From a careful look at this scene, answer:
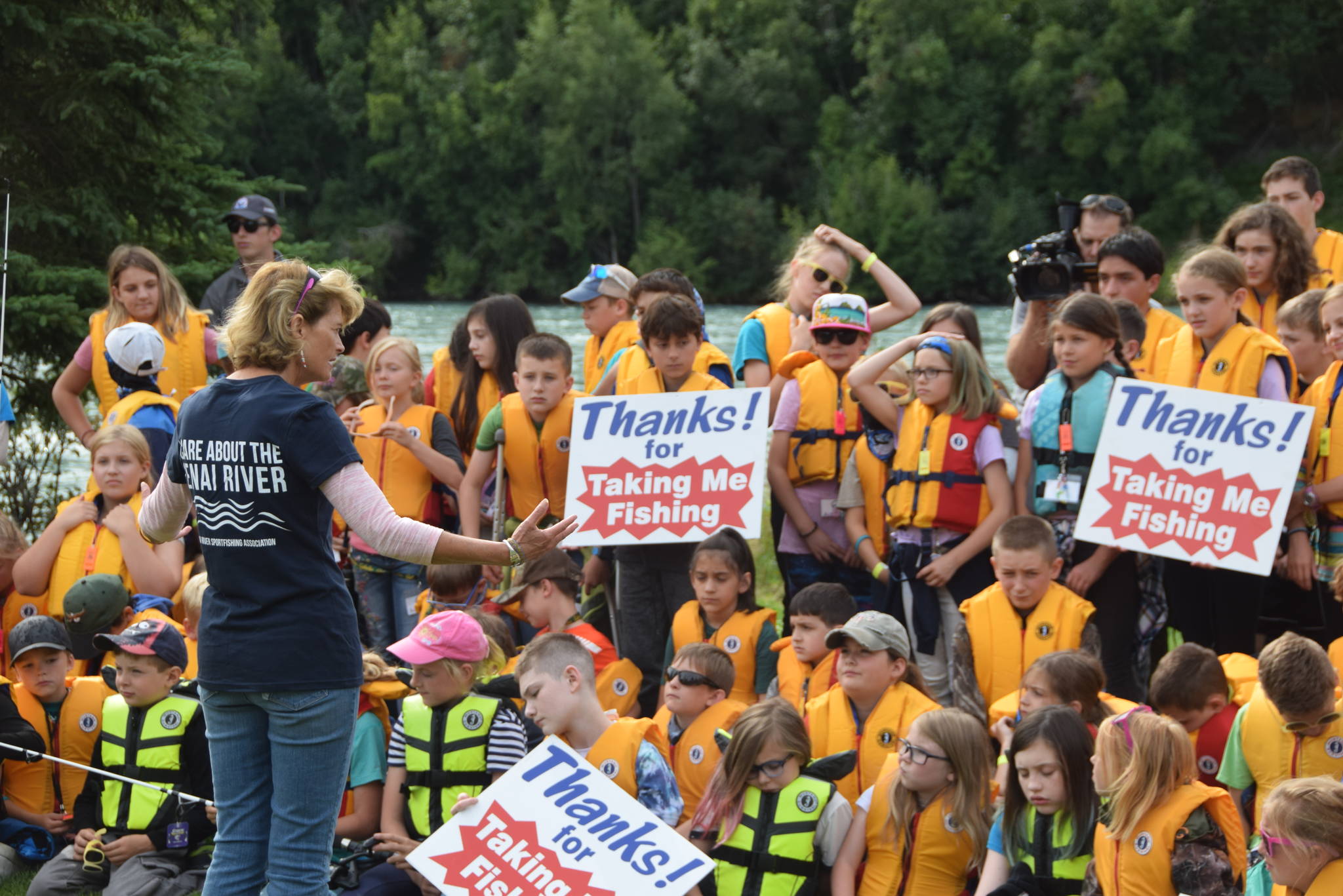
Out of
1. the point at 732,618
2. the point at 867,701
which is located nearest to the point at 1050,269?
the point at 732,618

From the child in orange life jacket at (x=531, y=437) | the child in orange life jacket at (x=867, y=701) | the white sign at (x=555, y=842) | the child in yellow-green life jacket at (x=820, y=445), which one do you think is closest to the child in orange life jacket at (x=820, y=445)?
the child in yellow-green life jacket at (x=820, y=445)

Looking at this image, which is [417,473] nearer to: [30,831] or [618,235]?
[30,831]

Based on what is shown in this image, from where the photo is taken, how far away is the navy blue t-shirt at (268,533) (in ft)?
11.6

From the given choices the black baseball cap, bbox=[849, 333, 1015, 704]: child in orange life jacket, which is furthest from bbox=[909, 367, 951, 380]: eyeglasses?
the black baseball cap

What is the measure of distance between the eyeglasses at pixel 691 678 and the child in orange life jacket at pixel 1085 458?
161cm

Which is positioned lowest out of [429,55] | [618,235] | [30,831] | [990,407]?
[30,831]

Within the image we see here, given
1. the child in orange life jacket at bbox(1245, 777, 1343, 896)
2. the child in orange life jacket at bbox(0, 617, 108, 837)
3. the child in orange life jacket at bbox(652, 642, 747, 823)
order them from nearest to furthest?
the child in orange life jacket at bbox(1245, 777, 1343, 896), the child in orange life jacket at bbox(652, 642, 747, 823), the child in orange life jacket at bbox(0, 617, 108, 837)

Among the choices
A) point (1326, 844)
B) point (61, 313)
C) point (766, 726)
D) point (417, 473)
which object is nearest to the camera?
point (1326, 844)

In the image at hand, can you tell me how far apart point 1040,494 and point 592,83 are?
5466 centimetres

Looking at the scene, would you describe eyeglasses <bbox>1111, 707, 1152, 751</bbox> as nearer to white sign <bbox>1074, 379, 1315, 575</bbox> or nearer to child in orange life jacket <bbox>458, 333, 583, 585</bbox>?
white sign <bbox>1074, 379, 1315, 575</bbox>

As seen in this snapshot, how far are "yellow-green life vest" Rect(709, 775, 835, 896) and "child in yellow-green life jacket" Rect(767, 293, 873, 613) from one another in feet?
6.49

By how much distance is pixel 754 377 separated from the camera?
7355 millimetres

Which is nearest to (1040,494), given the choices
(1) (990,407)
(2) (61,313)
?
(1) (990,407)

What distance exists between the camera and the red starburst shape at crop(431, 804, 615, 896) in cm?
461
